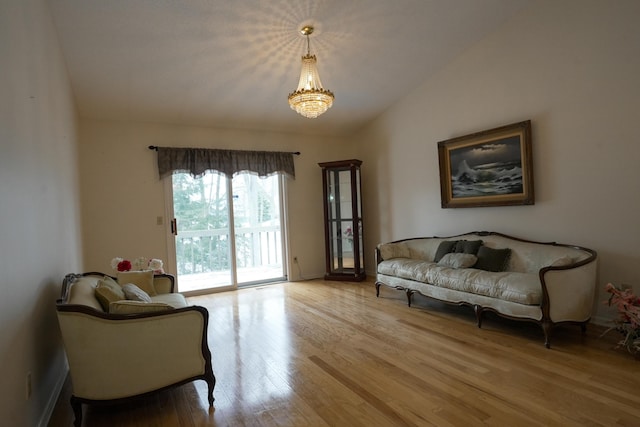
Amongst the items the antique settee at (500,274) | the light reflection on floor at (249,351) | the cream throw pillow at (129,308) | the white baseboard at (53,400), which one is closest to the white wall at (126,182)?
the light reflection on floor at (249,351)

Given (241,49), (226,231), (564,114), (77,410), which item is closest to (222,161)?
(226,231)

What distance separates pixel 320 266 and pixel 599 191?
13.3ft

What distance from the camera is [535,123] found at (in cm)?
377

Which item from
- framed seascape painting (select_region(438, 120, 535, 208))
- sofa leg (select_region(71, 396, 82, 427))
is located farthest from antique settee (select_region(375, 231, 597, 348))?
sofa leg (select_region(71, 396, 82, 427))

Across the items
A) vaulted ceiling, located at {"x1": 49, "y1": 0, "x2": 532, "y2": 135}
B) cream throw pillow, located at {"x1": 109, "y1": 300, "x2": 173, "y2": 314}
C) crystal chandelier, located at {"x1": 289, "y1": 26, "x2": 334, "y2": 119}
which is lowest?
cream throw pillow, located at {"x1": 109, "y1": 300, "x2": 173, "y2": 314}

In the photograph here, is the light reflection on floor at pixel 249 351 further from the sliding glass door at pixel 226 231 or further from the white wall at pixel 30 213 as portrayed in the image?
the white wall at pixel 30 213

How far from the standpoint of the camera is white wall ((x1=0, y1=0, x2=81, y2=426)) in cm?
159

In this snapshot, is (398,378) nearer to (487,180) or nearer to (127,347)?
(127,347)

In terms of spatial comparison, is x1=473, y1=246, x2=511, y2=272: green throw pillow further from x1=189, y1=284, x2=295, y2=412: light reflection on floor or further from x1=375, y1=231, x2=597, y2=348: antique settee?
x1=189, y1=284, x2=295, y2=412: light reflection on floor

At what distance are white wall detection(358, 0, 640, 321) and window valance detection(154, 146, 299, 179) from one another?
2352 millimetres

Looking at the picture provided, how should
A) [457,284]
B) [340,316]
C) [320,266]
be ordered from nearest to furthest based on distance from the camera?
1. [457,284]
2. [340,316]
3. [320,266]

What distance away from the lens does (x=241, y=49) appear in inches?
149

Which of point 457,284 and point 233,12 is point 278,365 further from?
point 233,12

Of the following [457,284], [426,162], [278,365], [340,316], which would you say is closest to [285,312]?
[340,316]
